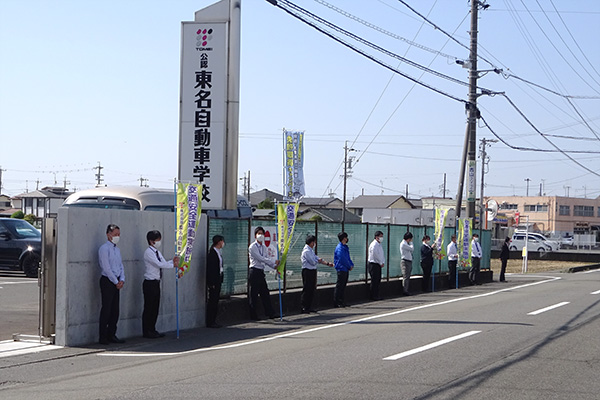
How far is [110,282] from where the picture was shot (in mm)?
11664

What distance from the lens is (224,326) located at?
14.6m

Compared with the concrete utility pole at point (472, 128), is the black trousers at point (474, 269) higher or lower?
lower

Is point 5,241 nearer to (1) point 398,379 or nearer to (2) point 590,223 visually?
(1) point 398,379

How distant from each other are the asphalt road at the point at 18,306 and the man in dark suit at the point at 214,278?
10.1ft

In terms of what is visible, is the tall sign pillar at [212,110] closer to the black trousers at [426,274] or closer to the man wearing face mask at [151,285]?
the man wearing face mask at [151,285]

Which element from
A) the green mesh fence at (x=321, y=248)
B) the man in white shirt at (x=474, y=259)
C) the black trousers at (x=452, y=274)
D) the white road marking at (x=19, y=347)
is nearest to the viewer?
the white road marking at (x=19, y=347)

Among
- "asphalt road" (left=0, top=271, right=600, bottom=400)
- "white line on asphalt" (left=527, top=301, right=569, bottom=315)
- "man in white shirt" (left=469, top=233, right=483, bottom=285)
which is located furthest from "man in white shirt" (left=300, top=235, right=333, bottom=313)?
"man in white shirt" (left=469, top=233, right=483, bottom=285)

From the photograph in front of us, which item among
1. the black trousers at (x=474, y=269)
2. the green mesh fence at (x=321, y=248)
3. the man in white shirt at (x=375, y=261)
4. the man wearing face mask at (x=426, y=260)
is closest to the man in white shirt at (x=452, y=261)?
the green mesh fence at (x=321, y=248)

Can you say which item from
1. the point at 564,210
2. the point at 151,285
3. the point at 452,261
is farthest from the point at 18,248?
the point at 564,210

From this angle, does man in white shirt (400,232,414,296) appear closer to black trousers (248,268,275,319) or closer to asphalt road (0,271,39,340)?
black trousers (248,268,275,319)

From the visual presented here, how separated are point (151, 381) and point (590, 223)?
351ft

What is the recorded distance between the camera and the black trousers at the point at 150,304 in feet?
41.0

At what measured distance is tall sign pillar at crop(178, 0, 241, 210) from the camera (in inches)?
677

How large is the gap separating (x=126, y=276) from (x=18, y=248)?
42.1 feet
